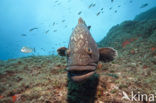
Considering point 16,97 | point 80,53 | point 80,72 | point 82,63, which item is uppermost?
point 80,53

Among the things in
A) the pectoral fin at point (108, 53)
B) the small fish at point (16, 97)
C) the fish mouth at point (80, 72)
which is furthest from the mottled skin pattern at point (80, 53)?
the small fish at point (16, 97)

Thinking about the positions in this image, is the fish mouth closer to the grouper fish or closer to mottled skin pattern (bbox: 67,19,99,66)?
the grouper fish

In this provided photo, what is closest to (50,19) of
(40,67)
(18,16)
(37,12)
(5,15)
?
(37,12)

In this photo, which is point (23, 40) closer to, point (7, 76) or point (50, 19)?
point (50, 19)

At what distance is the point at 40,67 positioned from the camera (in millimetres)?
5496

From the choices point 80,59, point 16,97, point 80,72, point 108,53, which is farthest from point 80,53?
point 16,97

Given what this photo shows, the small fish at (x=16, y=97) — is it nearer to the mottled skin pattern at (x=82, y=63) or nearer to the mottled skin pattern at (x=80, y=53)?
the mottled skin pattern at (x=82, y=63)

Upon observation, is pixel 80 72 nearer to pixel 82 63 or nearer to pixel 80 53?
pixel 82 63

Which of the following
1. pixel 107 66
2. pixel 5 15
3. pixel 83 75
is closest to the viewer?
pixel 83 75

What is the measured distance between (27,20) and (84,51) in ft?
507

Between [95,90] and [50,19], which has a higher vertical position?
[50,19]

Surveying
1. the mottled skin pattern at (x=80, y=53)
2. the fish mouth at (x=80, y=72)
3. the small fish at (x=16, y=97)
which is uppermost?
the mottled skin pattern at (x=80, y=53)

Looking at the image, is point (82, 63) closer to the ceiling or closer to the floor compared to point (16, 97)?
closer to the ceiling

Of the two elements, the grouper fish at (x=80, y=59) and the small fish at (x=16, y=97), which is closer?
the grouper fish at (x=80, y=59)
